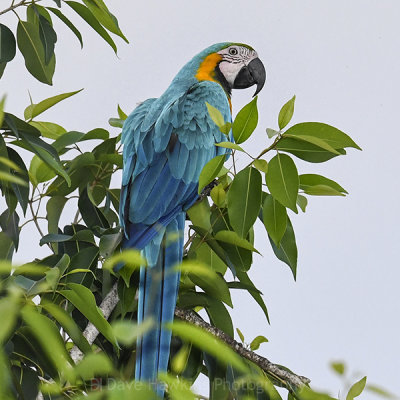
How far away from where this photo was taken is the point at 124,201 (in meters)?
1.11

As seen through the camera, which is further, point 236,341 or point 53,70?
point 53,70

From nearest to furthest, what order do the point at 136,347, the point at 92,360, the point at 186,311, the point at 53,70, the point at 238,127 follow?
the point at 92,360 < the point at 238,127 < the point at 136,347 < the point at 186,311 < the point at 53,70

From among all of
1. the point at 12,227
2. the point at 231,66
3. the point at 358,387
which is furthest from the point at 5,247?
the point at 231,66

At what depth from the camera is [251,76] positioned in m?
1.67

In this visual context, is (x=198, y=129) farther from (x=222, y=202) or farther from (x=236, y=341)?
(x=236, y=341)

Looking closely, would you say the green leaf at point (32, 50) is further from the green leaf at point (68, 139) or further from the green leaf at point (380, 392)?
the green leaf at point (380, 392)

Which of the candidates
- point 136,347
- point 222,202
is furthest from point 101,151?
point 136,347

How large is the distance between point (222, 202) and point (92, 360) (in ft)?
2.23

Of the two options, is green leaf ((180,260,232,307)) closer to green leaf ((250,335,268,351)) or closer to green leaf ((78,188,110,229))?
green leaf ((250,335,268,351))

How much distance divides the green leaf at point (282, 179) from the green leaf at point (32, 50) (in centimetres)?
47

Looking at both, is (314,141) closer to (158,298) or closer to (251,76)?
(158,298)

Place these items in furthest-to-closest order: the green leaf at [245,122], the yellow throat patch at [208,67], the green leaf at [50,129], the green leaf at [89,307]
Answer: the yellow throat patch at [208,67] → the green leaf at [50,129] → the green leaf at [245,122] → the green leaf at [89,307]

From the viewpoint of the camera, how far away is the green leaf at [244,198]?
35.3 inches

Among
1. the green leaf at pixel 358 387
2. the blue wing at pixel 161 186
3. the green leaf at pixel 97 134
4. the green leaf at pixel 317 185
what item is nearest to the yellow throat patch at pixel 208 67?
the blue wing at pixel 161 186
